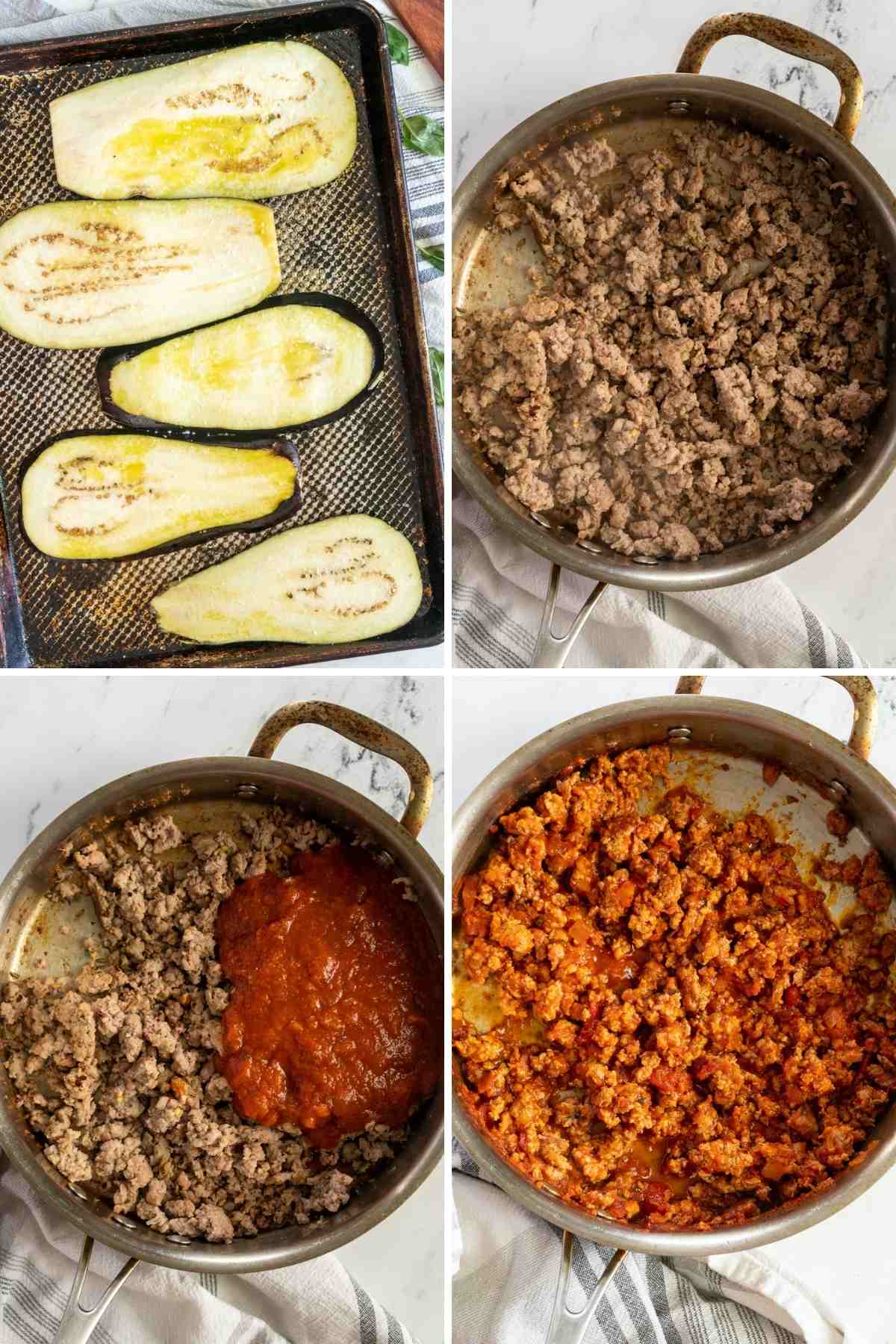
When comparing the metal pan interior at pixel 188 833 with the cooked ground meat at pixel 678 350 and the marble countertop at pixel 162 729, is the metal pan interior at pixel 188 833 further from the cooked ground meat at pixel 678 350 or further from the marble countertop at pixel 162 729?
the cooked ground meat at pixel 678 350

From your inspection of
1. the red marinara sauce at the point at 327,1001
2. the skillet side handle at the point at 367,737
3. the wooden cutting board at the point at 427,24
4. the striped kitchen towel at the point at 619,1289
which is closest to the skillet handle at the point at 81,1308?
the red marinara sauce at the point at 327,1001

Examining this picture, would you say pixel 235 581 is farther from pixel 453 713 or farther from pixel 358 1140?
pixel 358 1140

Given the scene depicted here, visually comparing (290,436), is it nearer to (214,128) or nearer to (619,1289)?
(214,128)

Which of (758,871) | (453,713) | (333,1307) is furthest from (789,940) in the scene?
(333,1307)

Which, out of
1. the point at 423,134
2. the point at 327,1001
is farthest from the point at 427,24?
the point at 327,1001

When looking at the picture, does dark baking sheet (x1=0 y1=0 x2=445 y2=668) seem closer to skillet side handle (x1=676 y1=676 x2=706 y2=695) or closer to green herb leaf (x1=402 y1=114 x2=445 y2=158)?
green herb leaf (x1=402 y1=114 x2=445 y2=158)

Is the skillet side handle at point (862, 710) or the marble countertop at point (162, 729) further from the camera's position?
the marble countertop at point (162, 729)
